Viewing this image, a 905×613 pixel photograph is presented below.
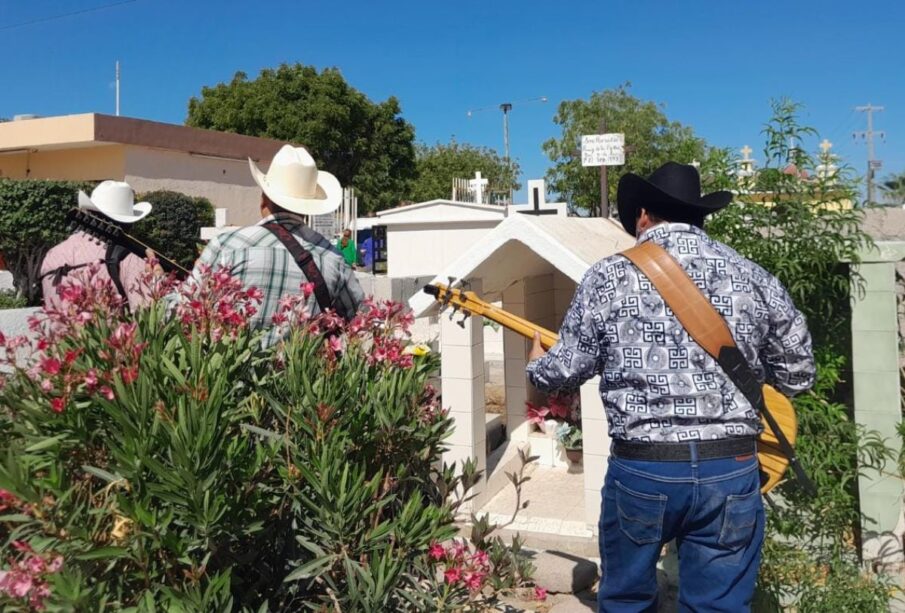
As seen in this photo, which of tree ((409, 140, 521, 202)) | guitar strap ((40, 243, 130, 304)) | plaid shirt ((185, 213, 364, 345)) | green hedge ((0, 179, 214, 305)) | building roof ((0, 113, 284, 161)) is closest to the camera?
plaid shirt ((185, 213, 364, 345))

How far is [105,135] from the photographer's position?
65.2ft

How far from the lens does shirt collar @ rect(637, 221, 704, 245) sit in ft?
8.88

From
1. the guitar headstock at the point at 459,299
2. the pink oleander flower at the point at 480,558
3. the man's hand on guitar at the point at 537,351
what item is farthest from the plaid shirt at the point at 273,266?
the pink oleander flower at the point at 480,558

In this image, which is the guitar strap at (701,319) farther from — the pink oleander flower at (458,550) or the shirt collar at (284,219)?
the shirt collar at (284,219)

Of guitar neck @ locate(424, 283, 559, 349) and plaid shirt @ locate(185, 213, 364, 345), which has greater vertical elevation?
plaid shirt @ locate(185, 213, 364, 345)

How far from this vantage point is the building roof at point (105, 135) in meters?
19.9

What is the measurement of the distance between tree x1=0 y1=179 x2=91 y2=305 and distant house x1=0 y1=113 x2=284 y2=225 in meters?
6.68

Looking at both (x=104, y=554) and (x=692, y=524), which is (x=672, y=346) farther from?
(x=104, y=554)

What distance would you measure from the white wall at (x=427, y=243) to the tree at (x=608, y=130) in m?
12.9

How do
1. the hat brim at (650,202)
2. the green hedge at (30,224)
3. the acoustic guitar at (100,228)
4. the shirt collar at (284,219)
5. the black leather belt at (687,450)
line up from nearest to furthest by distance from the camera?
1. the black leather belt at (687,450)
2. the hat brim at (650,202)
3. the shirt collar at (284,219)
4. the acoustic guitar at (100,228)
5. the green hedge at (30,224)

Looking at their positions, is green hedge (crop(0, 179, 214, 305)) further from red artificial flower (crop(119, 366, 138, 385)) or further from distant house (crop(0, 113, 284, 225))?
red artificial flower (crop(119, 366, 138, 385))

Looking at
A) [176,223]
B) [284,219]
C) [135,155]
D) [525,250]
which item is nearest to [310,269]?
Answer: [284,219]

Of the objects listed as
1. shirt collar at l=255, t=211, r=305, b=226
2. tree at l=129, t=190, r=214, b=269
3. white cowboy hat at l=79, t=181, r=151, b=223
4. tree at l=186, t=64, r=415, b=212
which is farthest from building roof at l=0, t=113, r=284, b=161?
shirt collar at l=255, t=211, r=305, b=226

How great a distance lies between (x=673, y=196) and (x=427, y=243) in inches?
627
